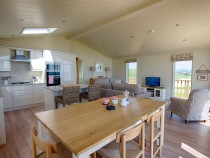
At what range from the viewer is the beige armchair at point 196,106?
3064 millimetres

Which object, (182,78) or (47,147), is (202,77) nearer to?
(182,78)

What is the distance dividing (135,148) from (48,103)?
3074mm

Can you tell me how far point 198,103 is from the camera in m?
3.12

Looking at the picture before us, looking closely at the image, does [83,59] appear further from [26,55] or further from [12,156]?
[12,156]

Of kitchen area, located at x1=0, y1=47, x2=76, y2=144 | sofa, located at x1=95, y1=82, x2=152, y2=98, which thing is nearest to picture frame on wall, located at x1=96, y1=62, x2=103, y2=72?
kitchen area, located at x1=0, y1=47, x2=76, y2=144

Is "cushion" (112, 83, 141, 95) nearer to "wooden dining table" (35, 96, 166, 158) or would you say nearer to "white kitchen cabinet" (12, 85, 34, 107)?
"wooden dining table" (35, 96, 166, 158)

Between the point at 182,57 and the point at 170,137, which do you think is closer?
the point at 170,137

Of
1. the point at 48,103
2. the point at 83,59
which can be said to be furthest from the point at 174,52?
the point at 48,103

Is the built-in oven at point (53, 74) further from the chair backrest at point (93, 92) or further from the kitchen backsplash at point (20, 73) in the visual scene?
the chair backrest at point (93, 92)

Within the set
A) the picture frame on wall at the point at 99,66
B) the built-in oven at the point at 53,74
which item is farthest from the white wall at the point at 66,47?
the built-in oven at the point at 53,74

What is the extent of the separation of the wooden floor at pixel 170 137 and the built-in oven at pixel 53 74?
1.88 m

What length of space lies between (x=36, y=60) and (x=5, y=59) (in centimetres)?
96

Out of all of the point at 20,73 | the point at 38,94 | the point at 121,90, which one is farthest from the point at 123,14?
the point at 20,73

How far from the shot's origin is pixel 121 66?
8375 mm
